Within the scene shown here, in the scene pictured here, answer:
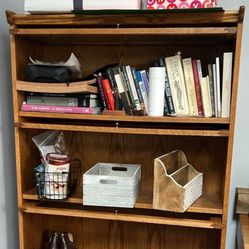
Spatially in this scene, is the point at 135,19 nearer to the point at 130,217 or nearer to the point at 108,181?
Result: the point at 108,181

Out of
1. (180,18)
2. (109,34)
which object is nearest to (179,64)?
(180,18)

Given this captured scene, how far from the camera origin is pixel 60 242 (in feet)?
4.95

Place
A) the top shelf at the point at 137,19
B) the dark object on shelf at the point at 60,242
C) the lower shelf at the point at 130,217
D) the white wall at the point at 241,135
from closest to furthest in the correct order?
the top shelf at the point at 137,19 → the lower shelf at the point at 130,217 → the white wall at the point at 241,135 → the dark object on shelf at the point at 60,242

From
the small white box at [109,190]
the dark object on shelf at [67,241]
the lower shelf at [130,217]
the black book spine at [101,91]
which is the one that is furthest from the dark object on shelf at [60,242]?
the black book spine at [101,91]

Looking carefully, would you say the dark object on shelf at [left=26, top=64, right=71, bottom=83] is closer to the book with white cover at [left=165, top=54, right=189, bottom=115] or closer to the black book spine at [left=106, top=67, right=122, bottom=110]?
the black book spine at [left=106, top=67, right=122, bottom=110]

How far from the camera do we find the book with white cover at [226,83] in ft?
3.71

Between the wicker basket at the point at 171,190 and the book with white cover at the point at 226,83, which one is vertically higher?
the book with white cover at the point at 226,83

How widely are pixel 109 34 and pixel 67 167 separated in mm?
575

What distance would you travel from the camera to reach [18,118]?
1.28 meters

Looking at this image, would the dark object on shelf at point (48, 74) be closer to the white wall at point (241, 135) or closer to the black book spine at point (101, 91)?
the black book spine at point (101, 91)

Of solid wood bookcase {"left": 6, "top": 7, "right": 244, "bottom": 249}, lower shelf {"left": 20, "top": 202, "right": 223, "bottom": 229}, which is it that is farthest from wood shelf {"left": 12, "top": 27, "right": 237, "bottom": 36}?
lower shelf {"left": 20, "top": 202, "right": 223, "bottom": 229}

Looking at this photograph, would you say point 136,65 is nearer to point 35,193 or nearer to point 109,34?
point 109,34

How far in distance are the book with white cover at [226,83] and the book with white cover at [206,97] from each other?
6cm

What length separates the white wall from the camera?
138 cm
